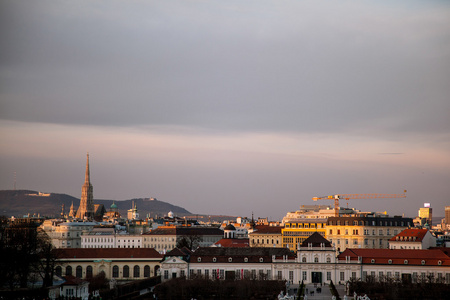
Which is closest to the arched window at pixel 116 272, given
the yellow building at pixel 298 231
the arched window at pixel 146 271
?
the arched window at pixel 146 271

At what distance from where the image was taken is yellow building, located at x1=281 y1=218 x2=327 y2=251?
168000 mm

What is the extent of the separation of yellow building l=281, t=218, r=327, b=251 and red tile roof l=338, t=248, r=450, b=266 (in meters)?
49.2

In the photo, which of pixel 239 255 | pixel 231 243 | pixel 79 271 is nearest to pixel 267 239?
pixel 231 243

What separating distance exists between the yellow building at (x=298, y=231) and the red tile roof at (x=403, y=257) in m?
49.2

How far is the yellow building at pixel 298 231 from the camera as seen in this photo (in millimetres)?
168000

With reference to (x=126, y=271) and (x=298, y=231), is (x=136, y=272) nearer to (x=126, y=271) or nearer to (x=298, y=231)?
(x=126, y=271)

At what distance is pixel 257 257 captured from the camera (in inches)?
4638

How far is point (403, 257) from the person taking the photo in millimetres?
115250

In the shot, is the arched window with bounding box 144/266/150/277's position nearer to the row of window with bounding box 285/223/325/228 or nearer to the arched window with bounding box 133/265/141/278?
the arched window with bounding box 133/265/141/278

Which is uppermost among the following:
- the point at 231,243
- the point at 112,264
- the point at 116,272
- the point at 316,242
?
the point at 316,242

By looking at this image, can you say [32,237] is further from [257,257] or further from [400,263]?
[400,263]

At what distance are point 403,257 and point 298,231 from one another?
56032 mm

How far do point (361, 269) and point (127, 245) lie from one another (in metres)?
95.0

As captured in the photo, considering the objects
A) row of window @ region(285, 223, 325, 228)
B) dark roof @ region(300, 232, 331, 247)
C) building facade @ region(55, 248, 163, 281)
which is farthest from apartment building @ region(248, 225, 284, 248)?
dark roof @ region(300, 232, 331, 247)
